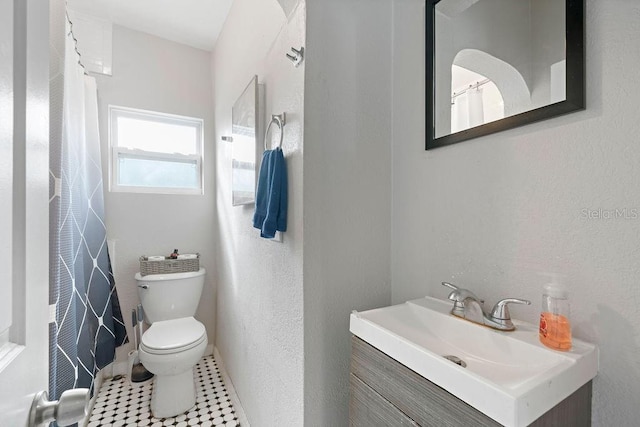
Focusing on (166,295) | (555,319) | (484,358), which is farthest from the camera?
(166,295)

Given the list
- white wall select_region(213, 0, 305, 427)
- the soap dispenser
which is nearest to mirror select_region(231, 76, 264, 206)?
white wall select_region(213, 0, 305, 427)

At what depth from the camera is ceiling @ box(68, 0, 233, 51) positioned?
1911mm

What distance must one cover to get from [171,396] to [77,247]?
1.02 meters

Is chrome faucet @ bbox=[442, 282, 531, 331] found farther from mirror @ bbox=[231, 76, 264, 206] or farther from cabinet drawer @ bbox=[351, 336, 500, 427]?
mirror @ bbox=[231, 76, 264, 206]

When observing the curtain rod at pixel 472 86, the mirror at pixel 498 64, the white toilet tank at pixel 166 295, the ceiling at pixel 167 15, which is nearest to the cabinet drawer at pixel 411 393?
the mirror at pixel 498 64

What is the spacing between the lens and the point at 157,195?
224 cm

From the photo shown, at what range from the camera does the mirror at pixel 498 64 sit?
0.74m

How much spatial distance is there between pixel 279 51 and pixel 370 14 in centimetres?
41

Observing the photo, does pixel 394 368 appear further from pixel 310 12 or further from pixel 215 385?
pixel 215 385

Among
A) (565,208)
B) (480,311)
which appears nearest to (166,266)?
(480,311)

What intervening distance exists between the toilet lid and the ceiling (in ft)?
7.08

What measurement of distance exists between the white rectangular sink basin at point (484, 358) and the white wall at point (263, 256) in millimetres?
397

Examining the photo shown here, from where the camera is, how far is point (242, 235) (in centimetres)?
176

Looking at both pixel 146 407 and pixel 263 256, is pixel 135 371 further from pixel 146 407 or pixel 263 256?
pixel 263 256
